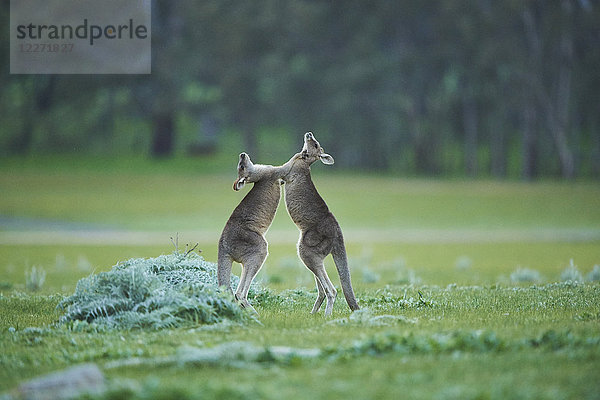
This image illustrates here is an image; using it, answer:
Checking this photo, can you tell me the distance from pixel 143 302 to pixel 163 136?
5255cm

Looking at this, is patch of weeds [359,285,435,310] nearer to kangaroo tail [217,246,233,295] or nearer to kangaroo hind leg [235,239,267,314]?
kangaroo hind leg [235,239,267,314]

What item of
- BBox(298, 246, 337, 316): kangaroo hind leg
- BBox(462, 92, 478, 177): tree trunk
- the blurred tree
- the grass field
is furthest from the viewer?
BBox(462, 92, 478, 177): tree trunk

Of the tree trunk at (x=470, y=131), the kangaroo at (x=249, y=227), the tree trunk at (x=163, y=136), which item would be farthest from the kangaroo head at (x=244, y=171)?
the tree trunk at (x=163, y=136)

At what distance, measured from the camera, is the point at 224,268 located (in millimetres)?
8703

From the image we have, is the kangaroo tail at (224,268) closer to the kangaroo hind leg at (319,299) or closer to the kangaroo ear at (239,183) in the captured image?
the kangaroo ear at (239,183)

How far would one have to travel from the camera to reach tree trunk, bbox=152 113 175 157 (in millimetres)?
59256

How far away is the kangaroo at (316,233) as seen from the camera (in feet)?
27.7

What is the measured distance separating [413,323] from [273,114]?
2036 inches

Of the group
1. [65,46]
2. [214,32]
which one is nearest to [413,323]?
[65,46]

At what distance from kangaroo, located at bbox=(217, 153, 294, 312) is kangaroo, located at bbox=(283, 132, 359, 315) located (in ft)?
0.70

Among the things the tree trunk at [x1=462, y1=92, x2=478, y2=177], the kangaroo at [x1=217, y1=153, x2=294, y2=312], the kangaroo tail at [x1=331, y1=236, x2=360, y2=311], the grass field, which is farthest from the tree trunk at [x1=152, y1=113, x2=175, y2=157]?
the kangaroo tail at [x1=331, y1=236, x2=360, y2=311]

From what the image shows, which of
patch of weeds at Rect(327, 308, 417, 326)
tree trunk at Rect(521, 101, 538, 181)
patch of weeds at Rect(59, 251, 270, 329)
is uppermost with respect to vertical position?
tree trunk at Rect(521, 101, 538, 181)

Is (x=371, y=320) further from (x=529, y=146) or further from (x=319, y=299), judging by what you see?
(x=529, y=146)

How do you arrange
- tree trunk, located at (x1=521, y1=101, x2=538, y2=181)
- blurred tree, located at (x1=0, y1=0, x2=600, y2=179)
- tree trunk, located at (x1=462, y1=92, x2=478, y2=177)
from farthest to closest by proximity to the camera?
tree trunk, located at (x1=462, y1=92, x2=478, y2=177)
blurred tree, located at (x1=0, y1=0, x2=600, y2=179)
tree trunk, located at (x1=521, y1=101, x2=538, y2=181)
